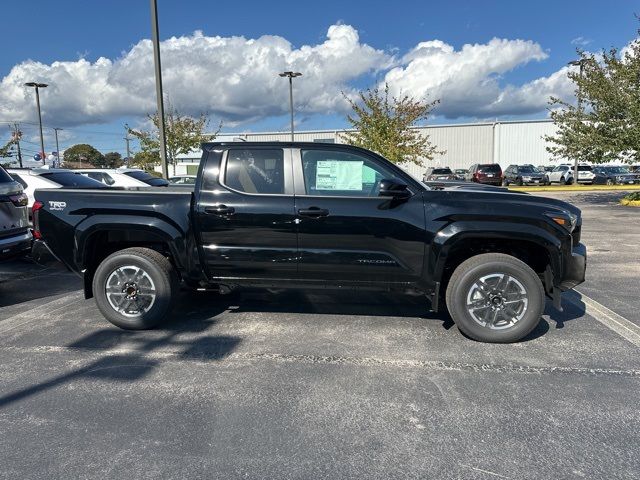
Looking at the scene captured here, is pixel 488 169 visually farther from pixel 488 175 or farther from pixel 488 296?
pixel 488 296

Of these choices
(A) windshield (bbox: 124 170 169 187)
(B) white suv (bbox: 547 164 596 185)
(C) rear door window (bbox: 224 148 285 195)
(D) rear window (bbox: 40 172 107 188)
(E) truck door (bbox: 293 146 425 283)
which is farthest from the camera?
(B) white suv (bbox: 547 164 596 185)

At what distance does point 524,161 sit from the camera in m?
48.9

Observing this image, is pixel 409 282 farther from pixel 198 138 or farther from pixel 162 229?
pixel 198 138

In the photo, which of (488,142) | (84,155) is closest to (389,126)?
(488,142)

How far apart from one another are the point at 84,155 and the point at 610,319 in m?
114

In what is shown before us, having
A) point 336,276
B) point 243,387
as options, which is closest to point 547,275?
point 336,276

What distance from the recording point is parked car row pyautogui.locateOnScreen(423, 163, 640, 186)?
32.1m

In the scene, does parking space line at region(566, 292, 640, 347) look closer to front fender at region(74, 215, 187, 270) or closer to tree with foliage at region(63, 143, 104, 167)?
front fender at region(74, 215, 187, 270)

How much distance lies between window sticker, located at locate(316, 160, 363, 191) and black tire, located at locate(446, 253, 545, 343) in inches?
50.4

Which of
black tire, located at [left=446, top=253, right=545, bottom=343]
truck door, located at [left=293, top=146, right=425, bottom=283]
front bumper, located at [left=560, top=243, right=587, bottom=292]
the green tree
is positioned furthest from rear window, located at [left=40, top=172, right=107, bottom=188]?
the green tree

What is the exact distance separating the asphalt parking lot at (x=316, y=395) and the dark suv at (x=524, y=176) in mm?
32408

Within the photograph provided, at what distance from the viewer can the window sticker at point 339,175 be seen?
15.1ft

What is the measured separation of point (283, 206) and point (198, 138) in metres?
26.6

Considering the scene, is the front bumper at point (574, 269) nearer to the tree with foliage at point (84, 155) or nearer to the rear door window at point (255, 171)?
the rear door window at point (255, 171)
